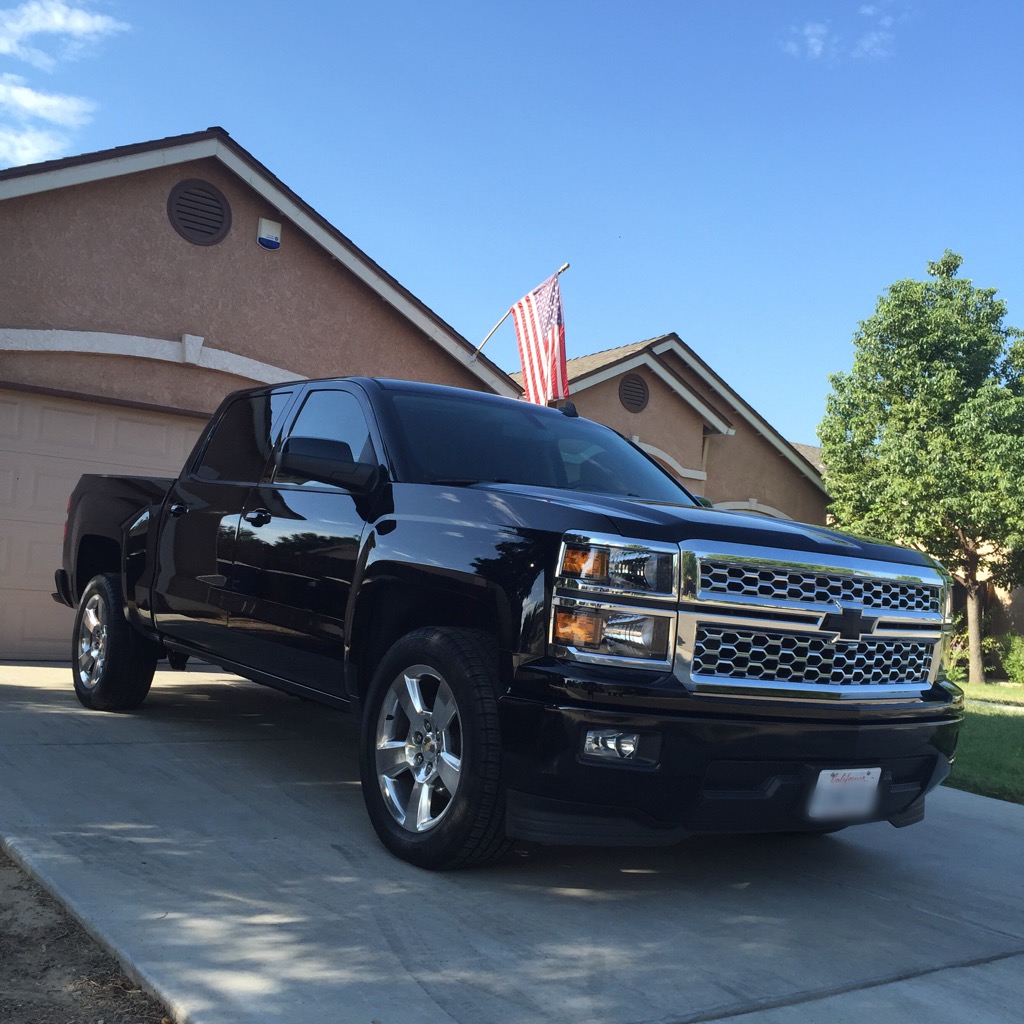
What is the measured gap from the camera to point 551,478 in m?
5.16

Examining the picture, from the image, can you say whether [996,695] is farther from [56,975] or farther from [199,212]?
[56,975]

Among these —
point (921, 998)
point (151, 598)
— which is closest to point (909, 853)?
point (921, 998)

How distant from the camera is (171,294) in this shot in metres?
10.8

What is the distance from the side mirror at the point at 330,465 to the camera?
460 cm

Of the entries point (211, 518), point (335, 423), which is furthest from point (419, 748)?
point (211, 518)

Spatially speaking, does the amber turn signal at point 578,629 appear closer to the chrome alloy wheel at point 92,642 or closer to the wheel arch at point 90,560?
the chrome alloy wheel at point 92,642

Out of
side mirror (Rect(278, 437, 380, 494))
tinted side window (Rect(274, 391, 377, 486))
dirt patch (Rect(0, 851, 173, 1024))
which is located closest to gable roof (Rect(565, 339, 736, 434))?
tinted side window (Rect(274, 391, 377, 486))

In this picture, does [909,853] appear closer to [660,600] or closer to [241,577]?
[660,600]

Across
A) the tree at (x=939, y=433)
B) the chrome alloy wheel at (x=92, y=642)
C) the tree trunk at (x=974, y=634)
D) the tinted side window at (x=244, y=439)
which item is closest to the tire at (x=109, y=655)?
the chrome alloy wheel at (x=92, y=642)

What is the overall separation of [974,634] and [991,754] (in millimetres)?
15161

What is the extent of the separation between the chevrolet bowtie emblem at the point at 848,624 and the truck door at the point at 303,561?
6.18 feet

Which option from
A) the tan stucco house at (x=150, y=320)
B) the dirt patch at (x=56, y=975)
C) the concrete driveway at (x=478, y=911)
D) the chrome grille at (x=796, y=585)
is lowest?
the dirt patch at (x=56, y=975)

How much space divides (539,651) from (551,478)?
1.53 m

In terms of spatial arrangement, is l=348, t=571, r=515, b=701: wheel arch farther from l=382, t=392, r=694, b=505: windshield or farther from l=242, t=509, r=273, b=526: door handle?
l=242, t=509, r=273, b=526: door handle
